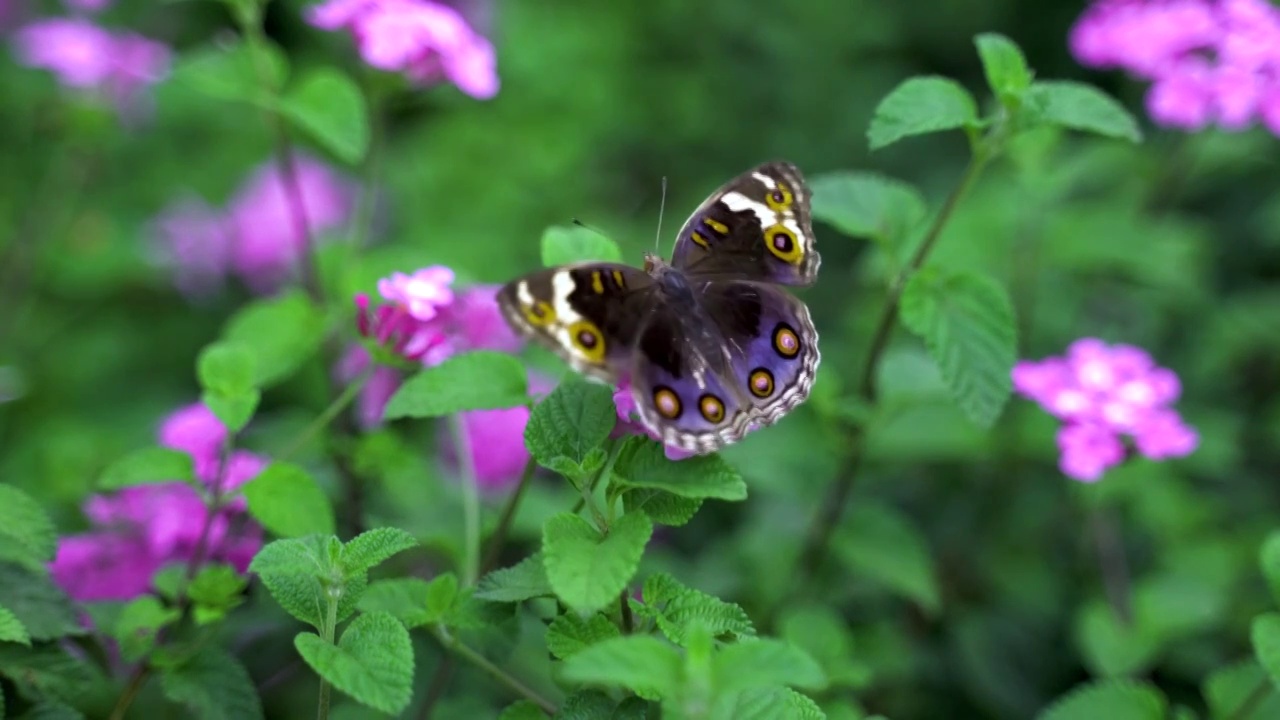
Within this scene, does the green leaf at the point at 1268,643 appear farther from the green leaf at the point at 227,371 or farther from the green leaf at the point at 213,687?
the green leaf at the point at 227,371

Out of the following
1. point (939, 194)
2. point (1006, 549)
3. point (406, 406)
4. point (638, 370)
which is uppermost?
point (638, 370)

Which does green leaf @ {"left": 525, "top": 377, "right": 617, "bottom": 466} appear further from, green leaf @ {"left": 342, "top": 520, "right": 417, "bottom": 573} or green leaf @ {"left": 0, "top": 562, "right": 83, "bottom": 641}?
green leaf @ {"left": 0, "top": 562, "right": 83, "bottom": 641}

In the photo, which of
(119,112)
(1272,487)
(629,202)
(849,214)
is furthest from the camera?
(629,202)

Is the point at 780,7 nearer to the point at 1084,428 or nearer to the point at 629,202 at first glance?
the point at 629,202

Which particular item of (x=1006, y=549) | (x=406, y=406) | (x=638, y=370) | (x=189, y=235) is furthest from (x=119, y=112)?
(x=1006, y=549)

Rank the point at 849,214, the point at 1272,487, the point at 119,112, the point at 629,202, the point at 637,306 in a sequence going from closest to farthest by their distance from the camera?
the point at 637,306
the point at 849,214
the point at 1272,487
the point at 119,112
the point at 629,202

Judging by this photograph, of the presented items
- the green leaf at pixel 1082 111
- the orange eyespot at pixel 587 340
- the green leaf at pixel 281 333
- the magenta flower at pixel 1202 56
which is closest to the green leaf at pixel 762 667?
the orange eyespot at pixel 587 340
